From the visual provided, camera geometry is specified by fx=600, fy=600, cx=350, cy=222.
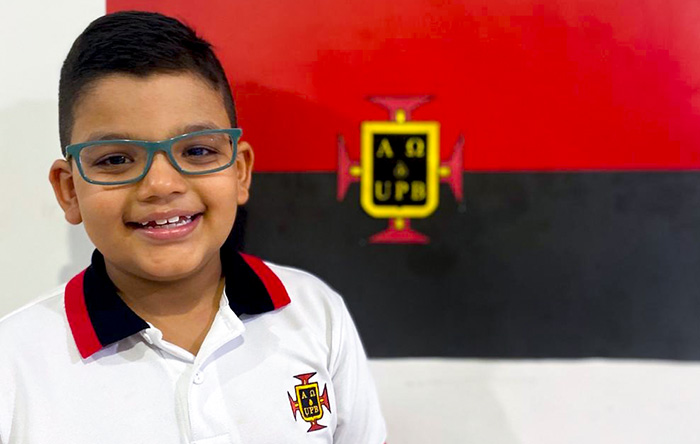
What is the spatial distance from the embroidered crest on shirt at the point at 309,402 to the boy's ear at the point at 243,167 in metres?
0.23

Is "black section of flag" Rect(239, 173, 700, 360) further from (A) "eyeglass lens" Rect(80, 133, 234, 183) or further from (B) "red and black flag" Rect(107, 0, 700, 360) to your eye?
(A) "eyeglass lens" Rect(80, 133, 234, 183)

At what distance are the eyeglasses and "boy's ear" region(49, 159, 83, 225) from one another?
0.11 ft

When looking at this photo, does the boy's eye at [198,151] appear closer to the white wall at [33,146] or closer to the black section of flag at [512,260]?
the black section of flag at [512,260]

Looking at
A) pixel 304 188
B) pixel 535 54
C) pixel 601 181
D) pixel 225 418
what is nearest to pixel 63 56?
pixel 304 188

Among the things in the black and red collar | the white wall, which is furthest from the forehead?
the white wall

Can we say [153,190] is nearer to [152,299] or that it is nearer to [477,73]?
[152,299]

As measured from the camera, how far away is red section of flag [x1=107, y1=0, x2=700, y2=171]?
861 millimetres

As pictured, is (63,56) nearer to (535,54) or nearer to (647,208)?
(535,54)

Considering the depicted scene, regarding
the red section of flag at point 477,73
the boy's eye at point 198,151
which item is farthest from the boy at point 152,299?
the red section of flag at point 477,73

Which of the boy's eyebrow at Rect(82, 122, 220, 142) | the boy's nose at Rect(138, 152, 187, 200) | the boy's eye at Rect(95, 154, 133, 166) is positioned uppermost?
the boy's eyebrow at Rect(82, 122, 220, 142)

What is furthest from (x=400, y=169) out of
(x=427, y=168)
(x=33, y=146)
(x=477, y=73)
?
(x=33, y=146)

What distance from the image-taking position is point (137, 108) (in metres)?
0.62

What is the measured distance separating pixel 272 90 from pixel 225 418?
0.45 metres

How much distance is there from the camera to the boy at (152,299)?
24.8 inches
